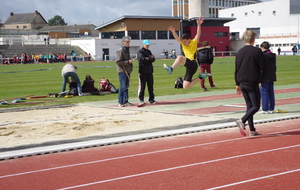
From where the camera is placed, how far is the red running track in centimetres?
560

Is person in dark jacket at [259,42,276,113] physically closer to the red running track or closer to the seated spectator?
the red running track

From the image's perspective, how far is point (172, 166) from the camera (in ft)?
20.9

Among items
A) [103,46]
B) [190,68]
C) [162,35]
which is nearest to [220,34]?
[162,35]

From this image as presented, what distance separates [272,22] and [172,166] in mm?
106884

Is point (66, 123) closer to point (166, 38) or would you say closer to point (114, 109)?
point (114, 109)

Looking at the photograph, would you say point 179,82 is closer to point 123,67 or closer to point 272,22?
point 123,67

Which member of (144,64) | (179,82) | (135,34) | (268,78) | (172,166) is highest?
(135,34)

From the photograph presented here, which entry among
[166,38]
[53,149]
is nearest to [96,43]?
[166,38]

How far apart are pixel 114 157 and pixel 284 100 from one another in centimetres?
844

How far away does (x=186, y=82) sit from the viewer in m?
11.9

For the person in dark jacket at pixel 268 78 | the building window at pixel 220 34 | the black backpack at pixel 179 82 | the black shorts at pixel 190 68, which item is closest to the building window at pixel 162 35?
the building window at pixel 220 34

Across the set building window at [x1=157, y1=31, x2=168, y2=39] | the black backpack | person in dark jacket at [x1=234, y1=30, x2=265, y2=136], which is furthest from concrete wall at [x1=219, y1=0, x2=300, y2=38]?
person in dark jacket at [x1=234, y1=30, x2=265, y2=136]

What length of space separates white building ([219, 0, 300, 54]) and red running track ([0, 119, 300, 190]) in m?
79.2

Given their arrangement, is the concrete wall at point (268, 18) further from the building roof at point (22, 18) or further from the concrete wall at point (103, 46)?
the building roof at point (22, 18)
